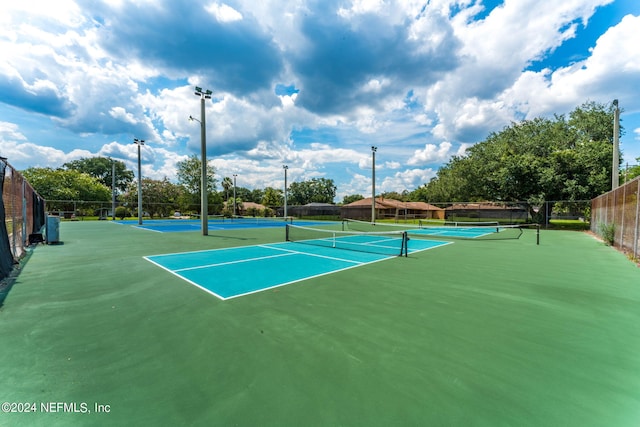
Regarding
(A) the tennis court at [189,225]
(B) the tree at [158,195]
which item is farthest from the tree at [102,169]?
(A) the tennis court at [189,225]

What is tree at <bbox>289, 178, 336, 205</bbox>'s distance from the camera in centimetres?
7781

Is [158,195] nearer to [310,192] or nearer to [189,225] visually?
[189,225]

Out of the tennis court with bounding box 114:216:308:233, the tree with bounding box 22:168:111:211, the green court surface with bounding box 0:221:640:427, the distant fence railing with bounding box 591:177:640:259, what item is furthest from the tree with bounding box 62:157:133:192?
the distant fence railing with bounding box 591:177:640:259

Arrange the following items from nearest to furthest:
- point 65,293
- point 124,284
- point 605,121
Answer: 1. point 65,293
2. point 124,284
3. point 605,121

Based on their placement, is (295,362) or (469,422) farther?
(295,362)

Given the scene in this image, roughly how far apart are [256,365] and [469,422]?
6.58 feet

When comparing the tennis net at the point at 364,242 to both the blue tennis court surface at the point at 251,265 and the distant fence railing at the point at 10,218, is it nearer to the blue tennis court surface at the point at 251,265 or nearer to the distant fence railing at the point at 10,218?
the blue tennis court surface at the point at 251,265

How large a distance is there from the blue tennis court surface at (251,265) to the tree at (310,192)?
66749 millimetres

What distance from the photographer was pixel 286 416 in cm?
212

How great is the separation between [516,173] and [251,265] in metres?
28.4

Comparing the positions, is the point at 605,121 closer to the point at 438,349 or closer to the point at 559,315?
the point at 559,315

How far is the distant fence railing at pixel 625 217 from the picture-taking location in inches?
364

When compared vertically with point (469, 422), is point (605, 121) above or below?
above

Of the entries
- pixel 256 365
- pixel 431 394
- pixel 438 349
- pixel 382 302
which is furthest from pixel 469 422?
pixel 382 302
